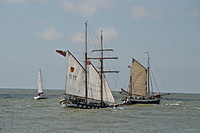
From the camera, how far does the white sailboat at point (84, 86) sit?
234ft

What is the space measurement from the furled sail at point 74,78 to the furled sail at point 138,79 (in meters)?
29.5

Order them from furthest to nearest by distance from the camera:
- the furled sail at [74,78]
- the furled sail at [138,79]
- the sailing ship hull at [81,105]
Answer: the furled sail at [138,79], the sailing ship hull at [81,105], the furled sail at [74,78]

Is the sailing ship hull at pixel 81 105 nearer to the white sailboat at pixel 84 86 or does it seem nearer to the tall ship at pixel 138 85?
the white sailboat at pixel 84 86

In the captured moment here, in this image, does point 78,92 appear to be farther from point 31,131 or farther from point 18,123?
point 31,131

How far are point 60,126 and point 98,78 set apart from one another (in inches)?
1083

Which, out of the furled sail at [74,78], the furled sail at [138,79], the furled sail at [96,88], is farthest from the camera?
the furled sail at [138,79]

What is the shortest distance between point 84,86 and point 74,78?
3.16 metres

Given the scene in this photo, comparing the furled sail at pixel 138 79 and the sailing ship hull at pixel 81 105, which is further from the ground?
the furled sail at pixel 138 79

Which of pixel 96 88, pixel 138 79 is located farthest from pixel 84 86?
pixel 138 79

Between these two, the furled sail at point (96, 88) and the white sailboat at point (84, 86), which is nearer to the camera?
the white sailboat at point (84, 86)

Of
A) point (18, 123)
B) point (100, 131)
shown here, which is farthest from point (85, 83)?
point (100, 131)

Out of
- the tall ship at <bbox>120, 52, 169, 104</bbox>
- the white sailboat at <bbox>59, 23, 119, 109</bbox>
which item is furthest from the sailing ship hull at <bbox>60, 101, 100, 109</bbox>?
the tall ship at <bbox>120, 52, 169, 104</bbox>

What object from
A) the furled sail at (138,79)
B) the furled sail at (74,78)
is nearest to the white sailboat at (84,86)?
the furled sail at (74,78)

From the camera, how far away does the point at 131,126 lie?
49812mm
